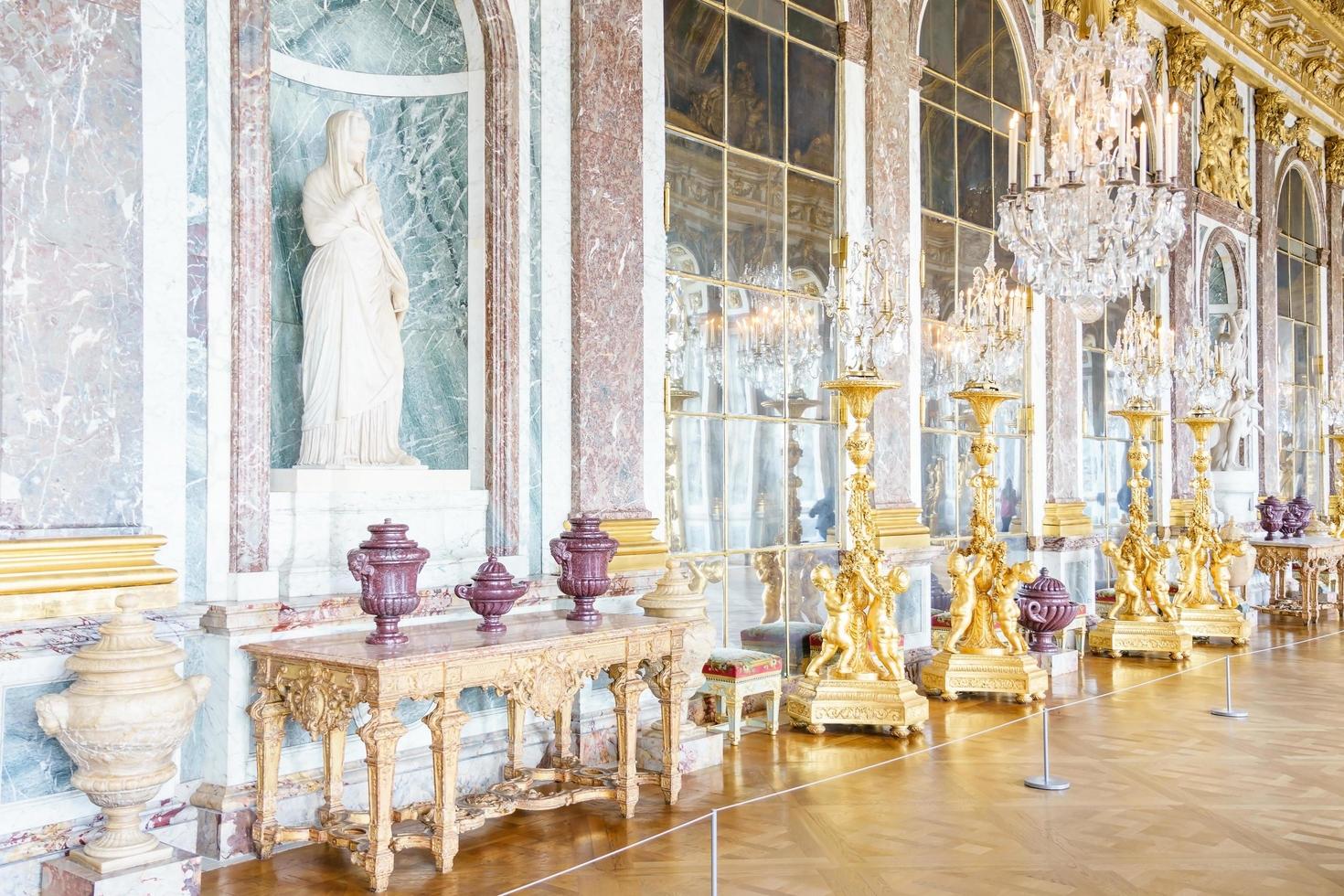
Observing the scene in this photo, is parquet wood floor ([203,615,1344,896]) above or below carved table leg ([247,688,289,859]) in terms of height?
below

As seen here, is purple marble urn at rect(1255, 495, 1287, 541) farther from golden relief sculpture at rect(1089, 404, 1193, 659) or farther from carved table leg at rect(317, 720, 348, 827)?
carved table leg at rect(317, 720, 348, 827)

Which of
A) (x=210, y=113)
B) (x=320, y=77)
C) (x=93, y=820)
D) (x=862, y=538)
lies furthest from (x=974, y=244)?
(x=93, y=820)

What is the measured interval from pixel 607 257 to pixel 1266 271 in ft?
39.0

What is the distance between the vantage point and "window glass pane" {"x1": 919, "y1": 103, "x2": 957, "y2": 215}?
9.59m

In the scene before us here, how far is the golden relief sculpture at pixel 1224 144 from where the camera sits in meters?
13.9

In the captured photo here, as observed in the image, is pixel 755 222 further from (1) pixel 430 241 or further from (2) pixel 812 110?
(1) pixel 430 241

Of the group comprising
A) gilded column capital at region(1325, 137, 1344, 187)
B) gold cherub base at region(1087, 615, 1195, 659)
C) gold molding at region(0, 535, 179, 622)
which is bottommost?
gold cherub base at region(1087, 615, 1195, 659)

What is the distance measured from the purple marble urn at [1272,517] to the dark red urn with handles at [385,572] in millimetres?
11491

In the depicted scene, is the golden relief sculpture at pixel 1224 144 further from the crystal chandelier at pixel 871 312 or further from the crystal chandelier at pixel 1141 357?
the crystal chandelier at pixel 871 312

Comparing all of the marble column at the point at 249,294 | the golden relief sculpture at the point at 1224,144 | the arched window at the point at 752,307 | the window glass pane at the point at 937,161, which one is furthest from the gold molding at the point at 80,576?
the golden relief sculpture at the point at 1224,144

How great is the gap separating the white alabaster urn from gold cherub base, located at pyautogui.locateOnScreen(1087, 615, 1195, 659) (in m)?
5.26

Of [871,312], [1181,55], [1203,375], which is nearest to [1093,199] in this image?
[871,312]

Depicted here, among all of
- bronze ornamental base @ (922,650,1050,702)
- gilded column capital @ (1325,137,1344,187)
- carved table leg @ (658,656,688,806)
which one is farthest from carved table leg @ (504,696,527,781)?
gilded column capital @ (1325,137,1344,187)

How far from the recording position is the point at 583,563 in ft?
18.5
